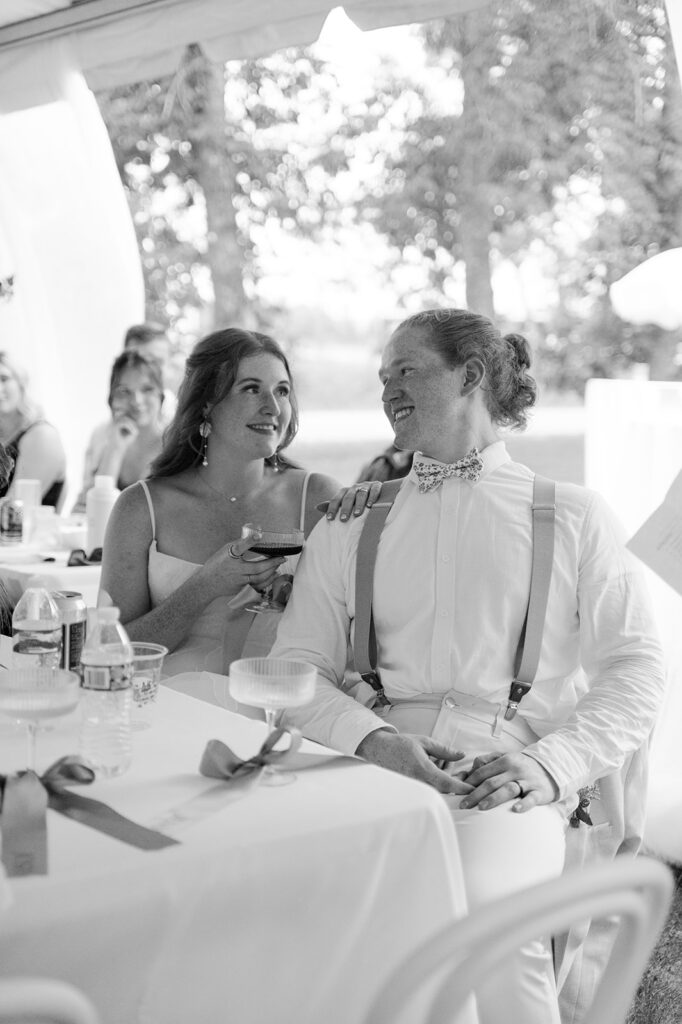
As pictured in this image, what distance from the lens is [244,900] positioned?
57.4 inches

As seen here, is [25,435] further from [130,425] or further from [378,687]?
[378,687]

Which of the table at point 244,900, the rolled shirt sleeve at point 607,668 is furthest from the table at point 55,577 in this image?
the table at point 244,900

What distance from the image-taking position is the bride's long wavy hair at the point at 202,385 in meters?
3.04

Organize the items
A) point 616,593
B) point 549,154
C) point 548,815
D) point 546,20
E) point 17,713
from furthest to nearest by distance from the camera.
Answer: point 549,154 → point 546,20 → point 616,593 → point 548,815 → point 17,713

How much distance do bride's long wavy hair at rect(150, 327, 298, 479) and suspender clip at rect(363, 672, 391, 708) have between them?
2.84 feet

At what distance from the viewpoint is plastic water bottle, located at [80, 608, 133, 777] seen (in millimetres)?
1822

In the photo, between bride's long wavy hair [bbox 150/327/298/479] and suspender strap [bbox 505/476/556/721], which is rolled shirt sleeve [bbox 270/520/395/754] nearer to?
suspender strap [bbox 505/476/556/721]

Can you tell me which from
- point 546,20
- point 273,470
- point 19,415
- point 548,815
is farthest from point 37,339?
point 546,20

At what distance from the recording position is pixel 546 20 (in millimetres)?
11453

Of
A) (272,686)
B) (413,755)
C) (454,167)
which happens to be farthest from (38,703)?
(454,167)

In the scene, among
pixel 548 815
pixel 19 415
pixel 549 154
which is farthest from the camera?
pixel 549 154

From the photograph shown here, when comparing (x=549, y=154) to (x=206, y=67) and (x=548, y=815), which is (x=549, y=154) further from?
(x=548, y=815)

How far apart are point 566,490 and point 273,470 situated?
92cm

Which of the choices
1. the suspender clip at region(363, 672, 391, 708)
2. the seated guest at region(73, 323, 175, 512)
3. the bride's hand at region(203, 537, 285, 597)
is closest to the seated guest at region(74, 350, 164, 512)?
the seated guest at region(73, 323, 175, 512)
